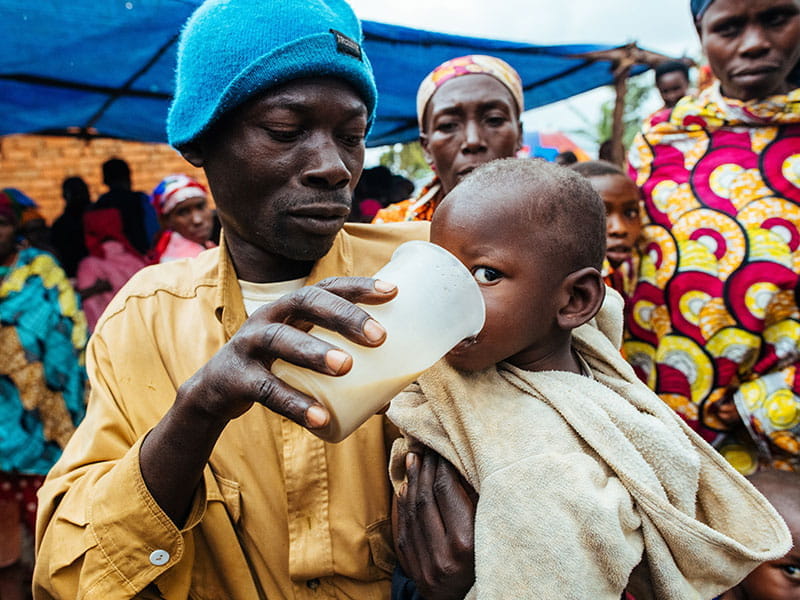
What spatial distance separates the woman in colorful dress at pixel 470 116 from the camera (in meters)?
2.55

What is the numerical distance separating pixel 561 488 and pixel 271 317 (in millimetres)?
554

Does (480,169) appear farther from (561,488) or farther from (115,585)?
(115,585)

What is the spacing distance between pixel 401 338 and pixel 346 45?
2.48ft

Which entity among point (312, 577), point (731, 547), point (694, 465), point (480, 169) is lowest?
point (312, 577)

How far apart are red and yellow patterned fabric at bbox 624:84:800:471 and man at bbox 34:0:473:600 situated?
49.8 inches

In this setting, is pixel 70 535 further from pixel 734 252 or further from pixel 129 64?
pixel 129 64

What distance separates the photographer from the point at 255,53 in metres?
1.28

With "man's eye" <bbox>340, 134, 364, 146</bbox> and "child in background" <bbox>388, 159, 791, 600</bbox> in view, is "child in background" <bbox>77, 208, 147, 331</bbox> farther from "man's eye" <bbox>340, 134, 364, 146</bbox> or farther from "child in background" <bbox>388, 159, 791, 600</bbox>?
"child in background" <bbox>388, 159, 791, 600</bbox>

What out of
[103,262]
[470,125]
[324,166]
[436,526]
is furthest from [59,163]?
[436,526]

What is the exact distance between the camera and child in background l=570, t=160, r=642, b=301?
2186 mm

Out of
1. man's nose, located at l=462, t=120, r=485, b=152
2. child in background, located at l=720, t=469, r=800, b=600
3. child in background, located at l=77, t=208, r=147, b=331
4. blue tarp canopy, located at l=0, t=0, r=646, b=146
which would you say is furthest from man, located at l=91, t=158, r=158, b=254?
child in background, located at l=720, t=469, r=800, b=600

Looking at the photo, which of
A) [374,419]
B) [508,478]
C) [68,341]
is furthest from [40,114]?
[508,478]

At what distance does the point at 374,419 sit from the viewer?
137 centimetres

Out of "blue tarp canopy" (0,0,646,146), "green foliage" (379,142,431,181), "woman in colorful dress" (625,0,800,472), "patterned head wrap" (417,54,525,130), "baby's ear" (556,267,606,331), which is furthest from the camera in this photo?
"green foliage" (379,142,431,181)
